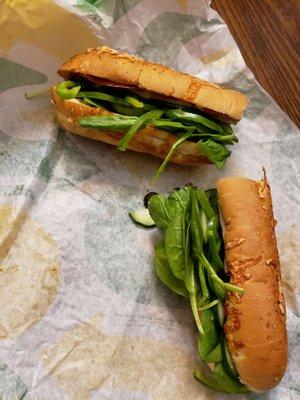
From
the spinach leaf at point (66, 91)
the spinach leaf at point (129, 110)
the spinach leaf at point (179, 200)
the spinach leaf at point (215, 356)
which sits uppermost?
the spinach leaf at point (66, 91)

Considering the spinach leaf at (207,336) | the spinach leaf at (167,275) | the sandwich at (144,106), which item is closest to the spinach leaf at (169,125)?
the sandwich at (144,106)

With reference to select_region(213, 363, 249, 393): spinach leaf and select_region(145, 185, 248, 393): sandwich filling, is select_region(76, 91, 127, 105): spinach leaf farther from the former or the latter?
select_region(213, 363, 249, 393): spinach leaf

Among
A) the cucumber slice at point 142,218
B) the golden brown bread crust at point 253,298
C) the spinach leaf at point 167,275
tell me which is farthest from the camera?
the cucumber slice at point 142,218

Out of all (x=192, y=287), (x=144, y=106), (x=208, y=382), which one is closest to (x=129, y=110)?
(x=144, y=106)

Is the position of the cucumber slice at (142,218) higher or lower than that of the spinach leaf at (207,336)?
higher

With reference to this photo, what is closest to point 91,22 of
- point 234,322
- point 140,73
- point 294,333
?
point 140,73

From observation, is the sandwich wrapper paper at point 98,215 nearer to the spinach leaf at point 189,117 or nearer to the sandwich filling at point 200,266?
the sandwich filling at point 200,266

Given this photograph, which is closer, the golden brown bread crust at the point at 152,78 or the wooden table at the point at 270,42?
the golden brown bread crust at the point at 152,78

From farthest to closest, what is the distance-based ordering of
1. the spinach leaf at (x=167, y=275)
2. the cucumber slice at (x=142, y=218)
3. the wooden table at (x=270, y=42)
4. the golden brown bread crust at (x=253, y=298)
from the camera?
1. the wooden table at (x=270, y=42)
2. the cucumber slice at (x=142, y=218)
3. the spinach leaf at (x=167, y=275)
4. the golden brown bread crust at (x=253, y=298)

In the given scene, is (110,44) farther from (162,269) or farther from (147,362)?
A: (147,362)
